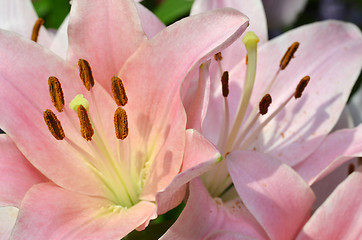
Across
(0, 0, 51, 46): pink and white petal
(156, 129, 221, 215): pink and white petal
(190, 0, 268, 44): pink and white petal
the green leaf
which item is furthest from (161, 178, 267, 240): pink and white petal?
the green leaf

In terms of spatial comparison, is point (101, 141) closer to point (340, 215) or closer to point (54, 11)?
point (340, 215)

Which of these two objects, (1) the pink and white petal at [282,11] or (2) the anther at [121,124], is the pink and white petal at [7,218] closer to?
(2) the anther at [121,124]

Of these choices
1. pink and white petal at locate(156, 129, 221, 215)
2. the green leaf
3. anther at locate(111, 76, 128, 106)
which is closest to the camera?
pink and white petal at locate(156, 129, 221, 215)

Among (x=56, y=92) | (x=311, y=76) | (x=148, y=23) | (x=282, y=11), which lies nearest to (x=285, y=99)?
(x=311, y=76)

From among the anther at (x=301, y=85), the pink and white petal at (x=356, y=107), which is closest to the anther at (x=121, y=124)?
the anther at (x=301, y=85)

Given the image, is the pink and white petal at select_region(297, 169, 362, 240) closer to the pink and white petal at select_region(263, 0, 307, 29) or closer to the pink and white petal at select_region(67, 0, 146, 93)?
the pink and white petal at select_region(67, 0, 146, 93)

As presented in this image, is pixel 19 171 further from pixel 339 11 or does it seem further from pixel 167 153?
pixel 339 11
